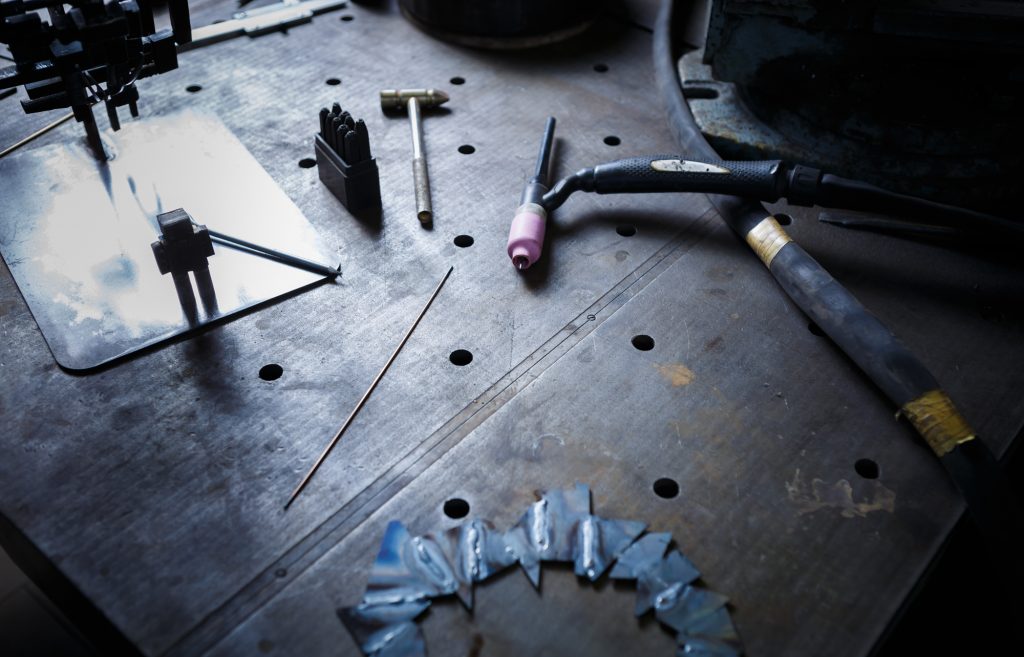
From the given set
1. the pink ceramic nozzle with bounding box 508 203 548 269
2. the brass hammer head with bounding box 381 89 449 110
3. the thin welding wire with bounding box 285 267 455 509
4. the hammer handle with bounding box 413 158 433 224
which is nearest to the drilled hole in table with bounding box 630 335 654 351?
the pink ceramic nozzle with bounding box 508 203 548 269

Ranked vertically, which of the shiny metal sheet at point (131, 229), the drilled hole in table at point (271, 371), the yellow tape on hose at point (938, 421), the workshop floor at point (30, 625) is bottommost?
the workshop floor at point (30, 625)

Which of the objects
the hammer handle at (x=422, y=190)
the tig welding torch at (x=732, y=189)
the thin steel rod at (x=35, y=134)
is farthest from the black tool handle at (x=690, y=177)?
the thin steel rod at (x=35, y=134)

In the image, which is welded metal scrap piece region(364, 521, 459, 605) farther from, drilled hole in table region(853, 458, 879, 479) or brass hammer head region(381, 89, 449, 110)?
brass hammer head region(381, 89, 449, 110)

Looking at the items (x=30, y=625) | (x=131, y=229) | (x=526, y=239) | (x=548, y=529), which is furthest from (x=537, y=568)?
(x=30, y=625)

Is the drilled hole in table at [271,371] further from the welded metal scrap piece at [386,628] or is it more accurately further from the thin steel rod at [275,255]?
the welded metal scrap piece at [386,628]

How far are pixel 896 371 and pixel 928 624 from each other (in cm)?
85

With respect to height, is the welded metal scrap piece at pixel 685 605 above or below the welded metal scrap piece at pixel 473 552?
above

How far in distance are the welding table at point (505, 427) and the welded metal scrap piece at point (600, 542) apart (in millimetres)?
18

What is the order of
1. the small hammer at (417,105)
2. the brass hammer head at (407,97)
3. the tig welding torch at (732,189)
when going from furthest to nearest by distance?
the brass hammer head at (407,97) → the small hammer at (417,105) → the tig welding torch at (732,189)

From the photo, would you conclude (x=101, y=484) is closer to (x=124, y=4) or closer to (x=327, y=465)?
(x=327, y=465)

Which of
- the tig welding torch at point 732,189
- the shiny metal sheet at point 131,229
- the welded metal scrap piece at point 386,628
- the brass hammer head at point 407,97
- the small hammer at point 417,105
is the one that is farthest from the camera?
the brass hammer head at point 407,97

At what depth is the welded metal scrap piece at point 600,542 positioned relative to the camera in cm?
98

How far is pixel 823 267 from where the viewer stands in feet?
4.47

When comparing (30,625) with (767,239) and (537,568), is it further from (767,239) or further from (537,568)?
(767,239)
